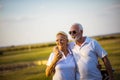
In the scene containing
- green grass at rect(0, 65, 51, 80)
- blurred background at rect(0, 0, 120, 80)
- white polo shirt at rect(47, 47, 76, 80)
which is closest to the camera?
white polo shirt at rect(47, 47, 76, 80)

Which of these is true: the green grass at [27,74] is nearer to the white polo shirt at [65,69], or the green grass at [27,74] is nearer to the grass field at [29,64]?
the grass field at [29,64]

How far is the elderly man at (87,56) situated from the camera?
225 centimetres

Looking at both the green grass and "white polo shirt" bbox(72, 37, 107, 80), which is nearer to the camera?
"white polo shirt" bbox(72, 37, 107, 80)

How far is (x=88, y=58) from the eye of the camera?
2248 millimetres

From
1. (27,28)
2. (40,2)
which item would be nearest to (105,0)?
(40,2)

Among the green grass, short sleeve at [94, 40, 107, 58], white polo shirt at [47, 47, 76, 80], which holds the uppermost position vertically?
short sleeve at [94, 40, 107, 58]

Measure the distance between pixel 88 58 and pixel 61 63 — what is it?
10.1 inches

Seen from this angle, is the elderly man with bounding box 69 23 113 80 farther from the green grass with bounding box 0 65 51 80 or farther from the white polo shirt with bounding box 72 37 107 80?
the green grass with bounding box 0 65 51 80

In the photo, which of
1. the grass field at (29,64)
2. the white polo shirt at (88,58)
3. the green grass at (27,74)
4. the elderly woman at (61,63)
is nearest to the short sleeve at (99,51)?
the white polo shirt at (88,58)

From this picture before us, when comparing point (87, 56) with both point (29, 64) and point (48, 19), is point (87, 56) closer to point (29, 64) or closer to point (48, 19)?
point (48, 19)

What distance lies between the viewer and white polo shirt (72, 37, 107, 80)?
7.38 ft

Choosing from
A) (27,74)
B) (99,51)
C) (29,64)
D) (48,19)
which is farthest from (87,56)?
(29,64)

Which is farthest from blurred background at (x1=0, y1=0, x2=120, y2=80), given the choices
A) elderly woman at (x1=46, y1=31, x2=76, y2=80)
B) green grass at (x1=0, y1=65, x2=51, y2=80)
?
elderly woman at (x1=46, y1=31, x2=76, y2=80)

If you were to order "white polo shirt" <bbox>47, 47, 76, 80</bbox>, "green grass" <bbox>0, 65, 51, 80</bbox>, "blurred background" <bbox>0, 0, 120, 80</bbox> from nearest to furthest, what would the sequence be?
"white polo shirt" <bbox>47, 47, 76, 80</bbox> < "blurred background" <bbox>0, 0, 120, 80</bbox> < "green grass" <bbox>0, 65, 51, 80</bbox>
